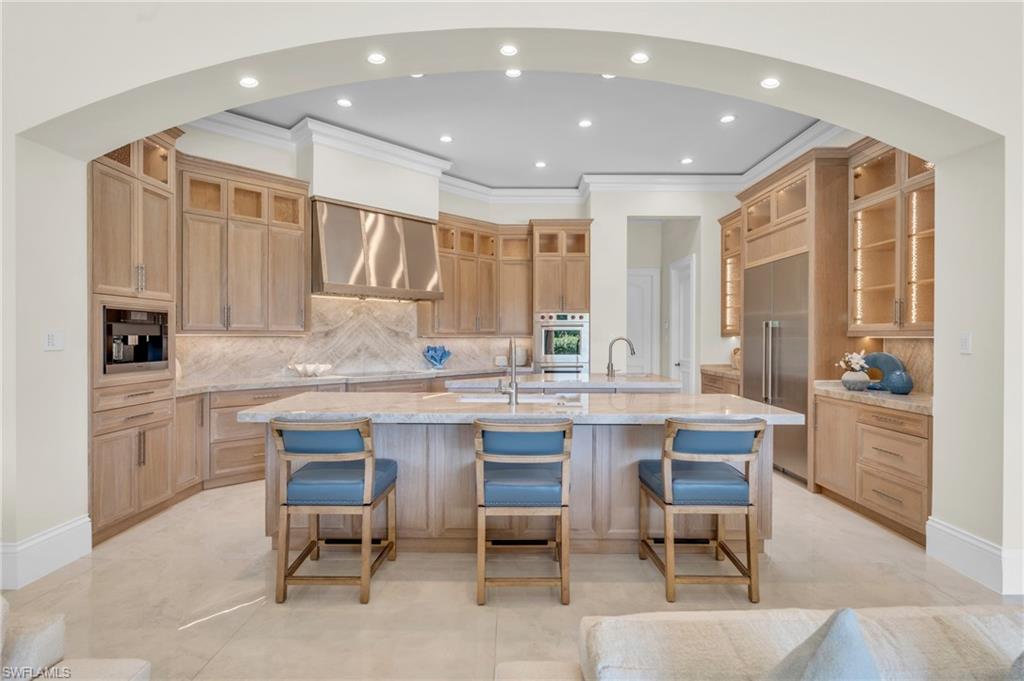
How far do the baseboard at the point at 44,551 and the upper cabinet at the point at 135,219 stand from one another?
136 centimetres

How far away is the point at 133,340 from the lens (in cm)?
350

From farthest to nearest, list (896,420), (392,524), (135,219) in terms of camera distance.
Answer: (135,219) < (896,420) < (392,524)

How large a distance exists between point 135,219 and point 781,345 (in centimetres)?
509

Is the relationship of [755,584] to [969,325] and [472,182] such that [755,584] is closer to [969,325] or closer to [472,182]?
[969,325]

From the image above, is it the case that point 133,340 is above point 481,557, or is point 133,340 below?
above

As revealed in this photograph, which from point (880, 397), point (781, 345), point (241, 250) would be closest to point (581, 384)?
point (781, 345)

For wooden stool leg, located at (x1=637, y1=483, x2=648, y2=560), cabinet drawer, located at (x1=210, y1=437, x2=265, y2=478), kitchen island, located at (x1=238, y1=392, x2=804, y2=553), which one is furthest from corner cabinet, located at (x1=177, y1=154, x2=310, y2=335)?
wooden stool leg, located at (x1=637, y1=483, x2=648, y2=560)

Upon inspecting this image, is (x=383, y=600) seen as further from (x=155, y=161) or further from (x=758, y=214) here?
(x=758, y=214)

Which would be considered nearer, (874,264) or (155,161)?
(155,161)

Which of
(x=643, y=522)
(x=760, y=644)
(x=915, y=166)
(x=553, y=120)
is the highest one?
(x=553, y=120)

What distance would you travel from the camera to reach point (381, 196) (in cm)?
570

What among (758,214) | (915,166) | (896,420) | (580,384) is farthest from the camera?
(758,214)

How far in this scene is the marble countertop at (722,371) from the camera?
224 inches

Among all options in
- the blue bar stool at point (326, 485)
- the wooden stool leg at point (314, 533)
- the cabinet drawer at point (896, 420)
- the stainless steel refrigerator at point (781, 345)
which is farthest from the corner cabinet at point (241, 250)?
the cabinet drawer at point (896, 420)
